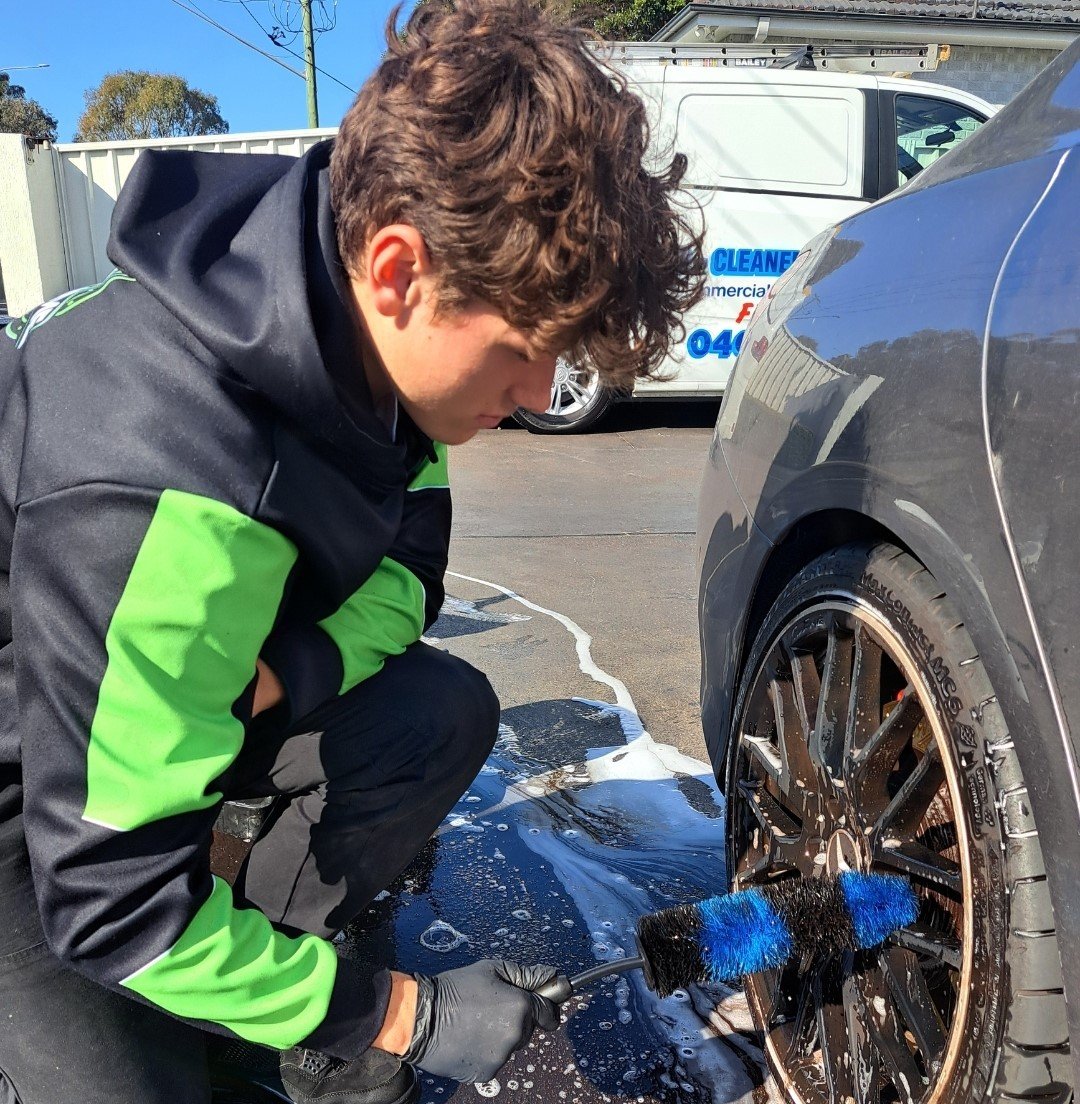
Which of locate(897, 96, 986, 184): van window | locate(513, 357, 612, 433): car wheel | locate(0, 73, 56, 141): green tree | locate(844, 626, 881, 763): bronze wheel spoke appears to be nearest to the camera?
locate(844, 626, 881, 763): bronze wheel spoke

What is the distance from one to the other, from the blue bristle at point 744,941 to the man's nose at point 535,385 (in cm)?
76

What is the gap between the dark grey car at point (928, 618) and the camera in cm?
101

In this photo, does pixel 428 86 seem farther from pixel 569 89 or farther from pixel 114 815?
pixel 114 815

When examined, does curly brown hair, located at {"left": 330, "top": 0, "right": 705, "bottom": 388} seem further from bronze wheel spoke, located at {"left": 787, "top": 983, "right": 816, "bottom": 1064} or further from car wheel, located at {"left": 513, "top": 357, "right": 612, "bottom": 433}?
car wheel, located at {"left": 513, "top": 357, "right": 612, "bottom": 433}

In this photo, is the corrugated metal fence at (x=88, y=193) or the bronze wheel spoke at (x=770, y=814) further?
the corrugated metal fence at (x=88, y=193)

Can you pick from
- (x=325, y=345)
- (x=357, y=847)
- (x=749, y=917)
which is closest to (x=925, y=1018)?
(x=749, y=917)

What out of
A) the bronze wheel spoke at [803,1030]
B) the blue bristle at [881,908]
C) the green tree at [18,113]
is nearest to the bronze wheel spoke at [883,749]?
the blue bristle at [881,908]

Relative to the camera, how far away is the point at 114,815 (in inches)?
43.0

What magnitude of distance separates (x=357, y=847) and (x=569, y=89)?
1.19 meters

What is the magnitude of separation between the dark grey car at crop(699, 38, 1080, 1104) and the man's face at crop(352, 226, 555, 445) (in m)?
0.46

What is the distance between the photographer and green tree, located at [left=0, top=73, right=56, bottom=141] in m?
41.5

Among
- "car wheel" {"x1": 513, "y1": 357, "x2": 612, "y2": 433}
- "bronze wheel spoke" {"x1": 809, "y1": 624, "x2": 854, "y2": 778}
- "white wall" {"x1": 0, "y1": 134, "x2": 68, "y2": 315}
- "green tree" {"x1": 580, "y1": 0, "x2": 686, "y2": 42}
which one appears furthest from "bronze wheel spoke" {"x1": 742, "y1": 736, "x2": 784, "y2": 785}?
"green tree" {"x1": 580, "y1": 0, "x2": 686, "y2": 42}

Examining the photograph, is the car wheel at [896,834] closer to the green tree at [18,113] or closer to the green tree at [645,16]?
the green tree at [645,16]

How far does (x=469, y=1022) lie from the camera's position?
1331mm
